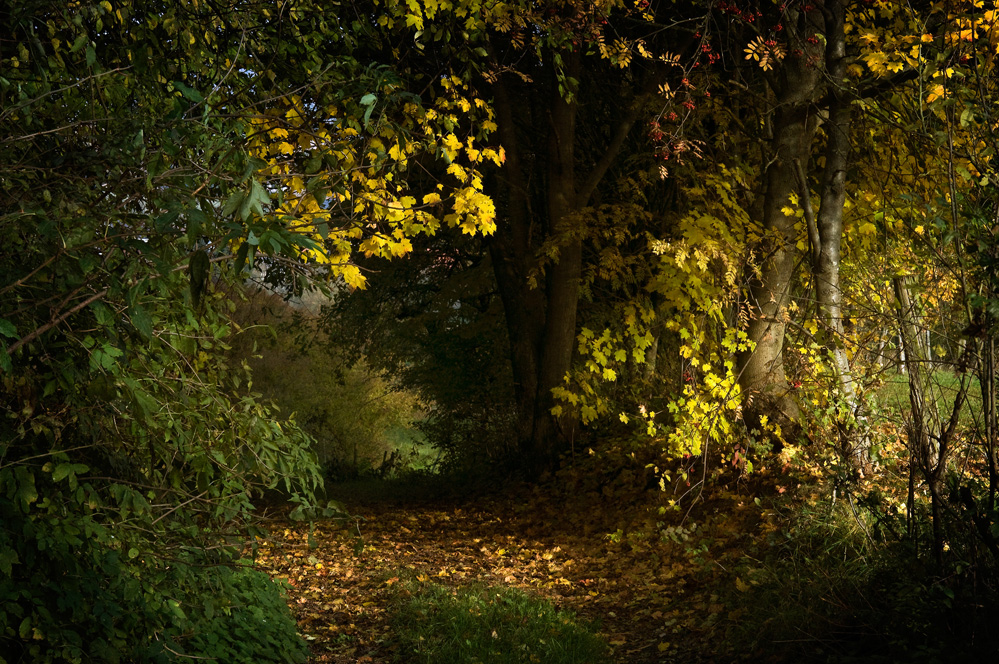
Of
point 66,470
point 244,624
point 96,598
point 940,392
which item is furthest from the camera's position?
point 244,624

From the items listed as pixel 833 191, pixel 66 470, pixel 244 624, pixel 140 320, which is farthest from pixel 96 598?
pixel 833 191

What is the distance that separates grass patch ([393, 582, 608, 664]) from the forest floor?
168mm

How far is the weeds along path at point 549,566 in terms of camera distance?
5.75 metres

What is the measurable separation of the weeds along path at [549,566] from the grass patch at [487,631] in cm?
18

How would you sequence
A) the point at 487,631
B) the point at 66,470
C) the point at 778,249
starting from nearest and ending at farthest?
the point at 66,470 → the point at 487,631 → the point at 778,249

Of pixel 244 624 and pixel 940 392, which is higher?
pixel 940 392

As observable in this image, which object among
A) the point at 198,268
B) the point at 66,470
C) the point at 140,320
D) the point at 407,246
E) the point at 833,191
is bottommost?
the point at 66,470

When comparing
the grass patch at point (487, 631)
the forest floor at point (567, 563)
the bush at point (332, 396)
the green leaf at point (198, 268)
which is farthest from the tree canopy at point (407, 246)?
the bush at point (332, 396)


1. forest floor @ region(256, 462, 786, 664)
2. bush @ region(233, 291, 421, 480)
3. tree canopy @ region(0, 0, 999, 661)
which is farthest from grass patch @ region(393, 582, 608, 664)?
bush @ region(233, 291, 421, 480)

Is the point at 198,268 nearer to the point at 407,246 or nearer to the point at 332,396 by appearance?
the point at 407,246

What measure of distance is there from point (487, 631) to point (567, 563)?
250 cm

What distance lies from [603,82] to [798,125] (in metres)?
3.98

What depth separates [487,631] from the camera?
560cm

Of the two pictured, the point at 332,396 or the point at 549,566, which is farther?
the point at 332,396
